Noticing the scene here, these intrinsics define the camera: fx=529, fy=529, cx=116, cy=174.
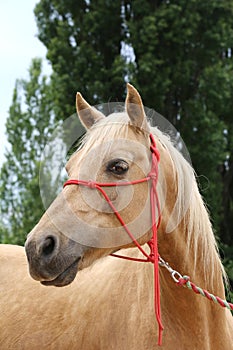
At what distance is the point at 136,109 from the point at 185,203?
560mm

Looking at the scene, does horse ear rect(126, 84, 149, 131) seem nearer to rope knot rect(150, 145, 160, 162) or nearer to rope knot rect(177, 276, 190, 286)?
rope knot rect(150, 145, 160, 162)

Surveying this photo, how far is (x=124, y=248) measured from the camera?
8.79ft

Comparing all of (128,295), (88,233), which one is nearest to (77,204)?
(88,233)

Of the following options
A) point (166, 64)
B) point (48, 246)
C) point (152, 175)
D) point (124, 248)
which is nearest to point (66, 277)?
point (48, 246)

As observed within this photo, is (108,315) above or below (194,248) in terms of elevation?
below

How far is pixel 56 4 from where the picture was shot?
9.67 meters

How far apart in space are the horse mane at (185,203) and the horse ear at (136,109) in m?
0.05

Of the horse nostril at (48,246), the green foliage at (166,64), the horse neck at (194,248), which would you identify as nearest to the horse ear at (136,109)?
the horse neck at (194,248)

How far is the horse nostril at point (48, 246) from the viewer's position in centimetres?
235

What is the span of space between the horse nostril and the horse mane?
517mm

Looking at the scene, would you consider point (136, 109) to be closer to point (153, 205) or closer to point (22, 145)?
point (153, 205)

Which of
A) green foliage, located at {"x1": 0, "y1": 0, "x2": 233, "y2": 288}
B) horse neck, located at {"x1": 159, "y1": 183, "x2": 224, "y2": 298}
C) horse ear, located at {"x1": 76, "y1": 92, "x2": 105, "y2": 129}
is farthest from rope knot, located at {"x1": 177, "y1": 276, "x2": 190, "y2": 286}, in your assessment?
green foliage, located at {"x1": 0, "y1": 0, "x2": 233, "y2": 288}

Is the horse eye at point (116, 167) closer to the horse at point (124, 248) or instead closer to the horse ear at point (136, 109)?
the horse at point (124, 248)

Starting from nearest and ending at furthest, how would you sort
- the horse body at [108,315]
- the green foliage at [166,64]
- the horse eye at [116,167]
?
the horse eye at [116,167] → the horse body at [108,315] → the green foliage at [166,64]
